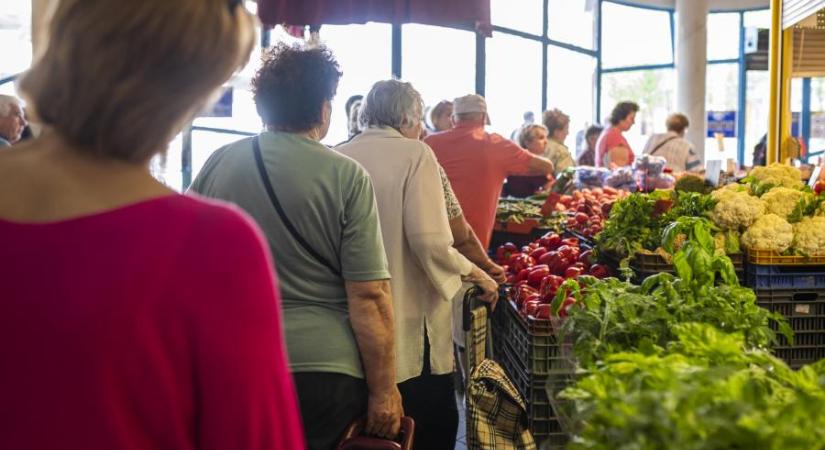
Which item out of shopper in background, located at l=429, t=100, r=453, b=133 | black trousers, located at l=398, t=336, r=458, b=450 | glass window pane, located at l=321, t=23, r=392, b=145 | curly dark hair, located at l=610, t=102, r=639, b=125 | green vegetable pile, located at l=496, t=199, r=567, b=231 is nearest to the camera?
black trousers, located at l=398, t=336, r=458, b=450

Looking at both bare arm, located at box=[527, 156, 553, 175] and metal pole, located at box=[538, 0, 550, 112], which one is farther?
metal pole, located at box=[538, 0, 550, 112]

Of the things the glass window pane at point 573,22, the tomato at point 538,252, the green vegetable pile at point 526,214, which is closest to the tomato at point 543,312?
the tomato at point 538,252

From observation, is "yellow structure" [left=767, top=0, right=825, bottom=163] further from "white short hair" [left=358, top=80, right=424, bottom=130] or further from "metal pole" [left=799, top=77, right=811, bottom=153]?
"metal pole" [left=799, top=77, right=811, bottom=153]

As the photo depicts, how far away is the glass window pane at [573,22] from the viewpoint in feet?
41.0

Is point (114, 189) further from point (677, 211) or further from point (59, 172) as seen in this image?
point (677, 211)

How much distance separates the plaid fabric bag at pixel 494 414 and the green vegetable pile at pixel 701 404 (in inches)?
50.5

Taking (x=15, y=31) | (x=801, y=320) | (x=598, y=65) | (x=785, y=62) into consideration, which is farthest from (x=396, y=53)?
(x=801, y=320)

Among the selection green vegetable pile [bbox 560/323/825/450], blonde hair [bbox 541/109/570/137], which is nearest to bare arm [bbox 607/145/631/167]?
blonde hair [bbox 541/109/570/137]

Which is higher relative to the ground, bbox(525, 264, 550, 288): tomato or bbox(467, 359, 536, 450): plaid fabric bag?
bbox(525, 264, 550, 288): tomato

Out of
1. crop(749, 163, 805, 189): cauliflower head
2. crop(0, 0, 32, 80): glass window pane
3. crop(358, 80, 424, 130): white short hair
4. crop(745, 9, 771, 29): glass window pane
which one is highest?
crop(745, 9, 771, 29): glass window pane

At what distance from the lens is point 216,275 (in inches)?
39.0

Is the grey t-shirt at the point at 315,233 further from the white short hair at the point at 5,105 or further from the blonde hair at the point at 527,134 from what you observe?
the blonde hair at the point at 527,134

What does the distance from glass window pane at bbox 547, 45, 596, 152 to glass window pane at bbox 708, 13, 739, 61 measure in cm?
263

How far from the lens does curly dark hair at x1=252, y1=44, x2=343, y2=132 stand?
235 centimetres
